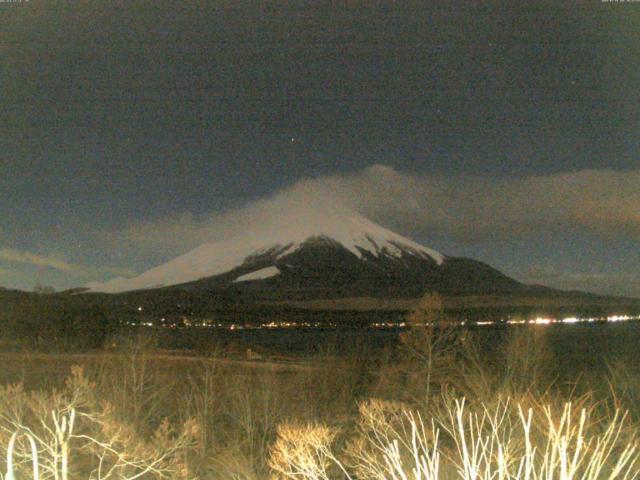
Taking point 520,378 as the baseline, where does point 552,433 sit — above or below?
above

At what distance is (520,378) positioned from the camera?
3394cm

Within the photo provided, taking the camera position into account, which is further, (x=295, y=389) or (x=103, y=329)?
(x=103, y=329)

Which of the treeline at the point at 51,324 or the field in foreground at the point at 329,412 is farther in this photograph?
the treeline at the point at 51,324

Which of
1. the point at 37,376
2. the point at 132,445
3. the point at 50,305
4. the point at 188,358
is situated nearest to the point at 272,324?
the point at 50,305

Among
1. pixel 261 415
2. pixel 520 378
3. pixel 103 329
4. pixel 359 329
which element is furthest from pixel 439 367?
pixel 359 329

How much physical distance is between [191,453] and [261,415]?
7.10m

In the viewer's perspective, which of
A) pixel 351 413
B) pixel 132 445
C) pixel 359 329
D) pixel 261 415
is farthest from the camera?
pixel 359 329

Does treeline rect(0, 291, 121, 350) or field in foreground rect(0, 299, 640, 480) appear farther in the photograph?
treeline rect(0, 291, 121, 350)

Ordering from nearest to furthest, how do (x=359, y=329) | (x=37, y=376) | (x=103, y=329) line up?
(x=37, y=376) < (x=103, y=329) < (x=359, y=329)

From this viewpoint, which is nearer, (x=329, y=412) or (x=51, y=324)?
(x=329, y=412)

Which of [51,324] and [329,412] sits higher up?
[51,324]

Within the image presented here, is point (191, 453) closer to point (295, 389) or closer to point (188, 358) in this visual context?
point (295, 389)

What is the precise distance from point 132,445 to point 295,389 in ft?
109

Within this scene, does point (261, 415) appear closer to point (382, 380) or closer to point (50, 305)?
point (382, 380)
